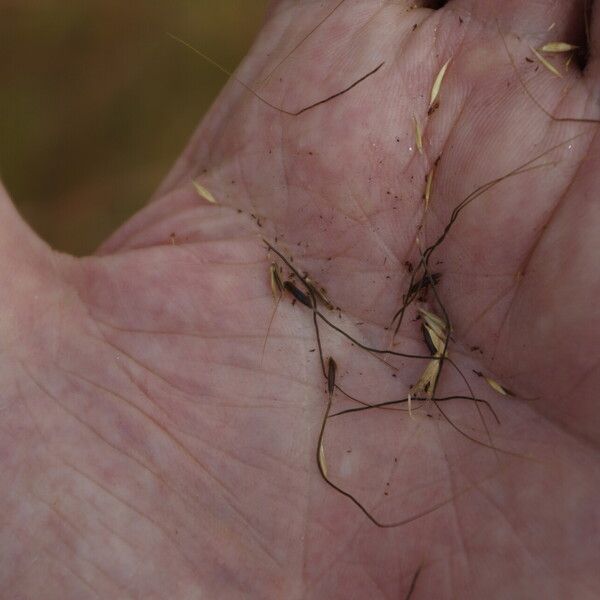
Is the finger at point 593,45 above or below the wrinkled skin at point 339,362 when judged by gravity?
above

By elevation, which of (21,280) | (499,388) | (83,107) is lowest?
(499,388)

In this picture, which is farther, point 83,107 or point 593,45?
point 83,107

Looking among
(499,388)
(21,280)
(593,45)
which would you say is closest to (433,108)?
(593,45)

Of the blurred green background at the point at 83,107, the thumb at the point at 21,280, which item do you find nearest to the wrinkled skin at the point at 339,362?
the thumb at the point at 21,280

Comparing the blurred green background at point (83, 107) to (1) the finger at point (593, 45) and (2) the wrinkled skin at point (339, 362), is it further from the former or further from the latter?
(1) the finger at point (593, 45)

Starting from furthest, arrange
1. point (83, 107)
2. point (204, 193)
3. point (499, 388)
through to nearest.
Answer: point (83, 107) → point (204, 193) → point (499, 388)

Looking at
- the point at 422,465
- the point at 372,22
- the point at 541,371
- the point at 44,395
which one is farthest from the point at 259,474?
the point at 372,22

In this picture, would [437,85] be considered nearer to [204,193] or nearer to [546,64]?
[546,64]
